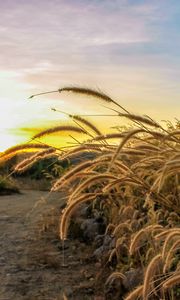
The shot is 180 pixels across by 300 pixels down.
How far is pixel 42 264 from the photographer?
6.98 metres

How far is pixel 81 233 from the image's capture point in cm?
808

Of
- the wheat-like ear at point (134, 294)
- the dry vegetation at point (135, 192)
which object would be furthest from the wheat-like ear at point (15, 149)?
the wheat-like ear at point (134, 294)

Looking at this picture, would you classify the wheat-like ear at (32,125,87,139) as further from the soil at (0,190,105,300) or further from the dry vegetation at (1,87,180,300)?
the soil at (0,190,105,300)

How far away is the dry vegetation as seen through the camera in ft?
11.2

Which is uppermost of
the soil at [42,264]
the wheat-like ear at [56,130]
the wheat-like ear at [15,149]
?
the wheat-like ear at [56,130]

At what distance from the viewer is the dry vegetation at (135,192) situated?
3.42m

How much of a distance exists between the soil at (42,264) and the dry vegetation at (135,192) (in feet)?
0.71

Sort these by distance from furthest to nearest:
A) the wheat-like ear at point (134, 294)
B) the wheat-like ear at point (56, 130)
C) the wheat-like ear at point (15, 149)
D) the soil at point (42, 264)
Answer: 1. the soil at point (42, 264)
2. the wheat-like ear at point (15, 149)
3. the wheat-like ear at point (56, 130)
4. the wheat-like ear at point (134, 294)

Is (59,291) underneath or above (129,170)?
underneath

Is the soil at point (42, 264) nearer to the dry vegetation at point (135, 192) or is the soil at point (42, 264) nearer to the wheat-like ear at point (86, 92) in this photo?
the dry vegetation at point (135, 192)

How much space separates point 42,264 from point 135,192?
1.35 m

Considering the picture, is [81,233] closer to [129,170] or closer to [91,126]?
[91,126]

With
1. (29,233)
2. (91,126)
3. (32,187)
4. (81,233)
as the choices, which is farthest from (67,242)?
(32,187)

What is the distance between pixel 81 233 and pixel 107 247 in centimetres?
123
